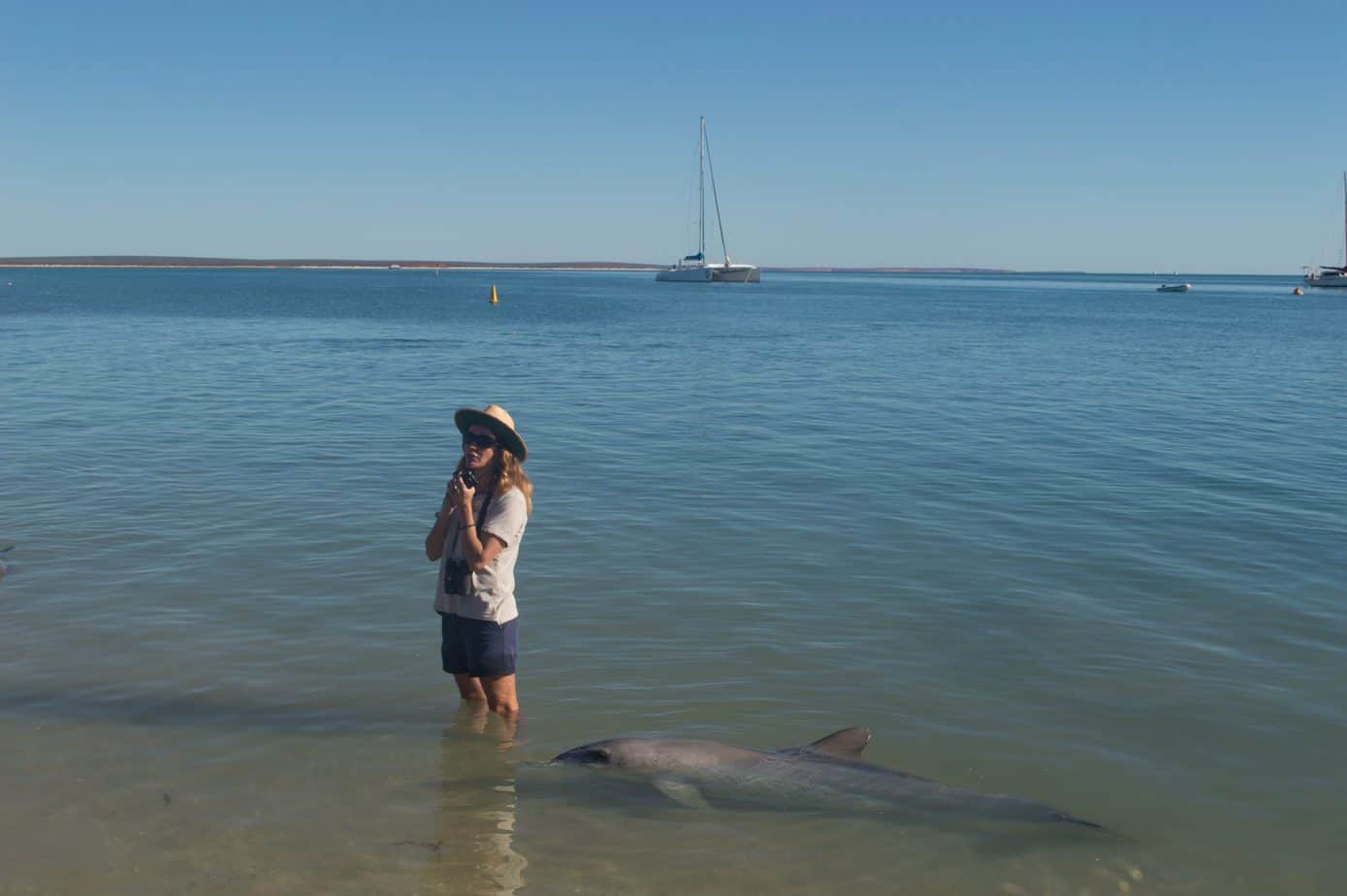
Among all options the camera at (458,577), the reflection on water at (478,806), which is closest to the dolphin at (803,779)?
the reflection on water at (478,806)

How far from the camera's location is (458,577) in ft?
20.4

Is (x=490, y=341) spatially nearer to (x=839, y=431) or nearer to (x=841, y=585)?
(x=839, y=431)

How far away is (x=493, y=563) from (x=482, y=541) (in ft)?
0.57

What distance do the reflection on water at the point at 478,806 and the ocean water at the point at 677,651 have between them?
0.08 ft

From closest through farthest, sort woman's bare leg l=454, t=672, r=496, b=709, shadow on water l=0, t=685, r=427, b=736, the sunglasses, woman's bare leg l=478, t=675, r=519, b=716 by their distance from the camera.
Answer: the sunglasses
woman's bare leg l=478, t=675, r=519, b=716
woman's bare leg l=454, t=672, r=496, b=709
shadow on water l=0, t=685, r=427, b=736

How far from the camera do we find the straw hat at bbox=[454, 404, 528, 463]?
595 cm

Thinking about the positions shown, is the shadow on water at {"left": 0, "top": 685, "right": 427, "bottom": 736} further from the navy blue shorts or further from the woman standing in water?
the woman standing in water

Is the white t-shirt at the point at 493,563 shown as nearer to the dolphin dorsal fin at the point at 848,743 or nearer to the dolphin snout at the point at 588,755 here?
the dolphin snout at the point at 588,755

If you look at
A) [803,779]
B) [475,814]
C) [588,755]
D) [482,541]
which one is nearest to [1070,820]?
[803,779]

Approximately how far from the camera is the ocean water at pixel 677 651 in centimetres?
577

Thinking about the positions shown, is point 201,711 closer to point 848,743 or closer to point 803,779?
point 803,779

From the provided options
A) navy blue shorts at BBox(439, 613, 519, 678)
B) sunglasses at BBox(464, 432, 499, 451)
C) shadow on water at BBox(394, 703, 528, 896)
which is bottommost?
shadow on water at BBox(394, 703, 528, 896)

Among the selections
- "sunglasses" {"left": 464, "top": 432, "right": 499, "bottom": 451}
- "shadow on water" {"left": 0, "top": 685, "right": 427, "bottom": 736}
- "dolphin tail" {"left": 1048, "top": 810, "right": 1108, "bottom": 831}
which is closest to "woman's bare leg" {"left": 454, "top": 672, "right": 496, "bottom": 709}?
"shadow on water" {"left": 0, "top": 685, "right": 427, "bottom": 736}

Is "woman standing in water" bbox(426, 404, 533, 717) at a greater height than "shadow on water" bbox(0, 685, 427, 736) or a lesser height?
greater
